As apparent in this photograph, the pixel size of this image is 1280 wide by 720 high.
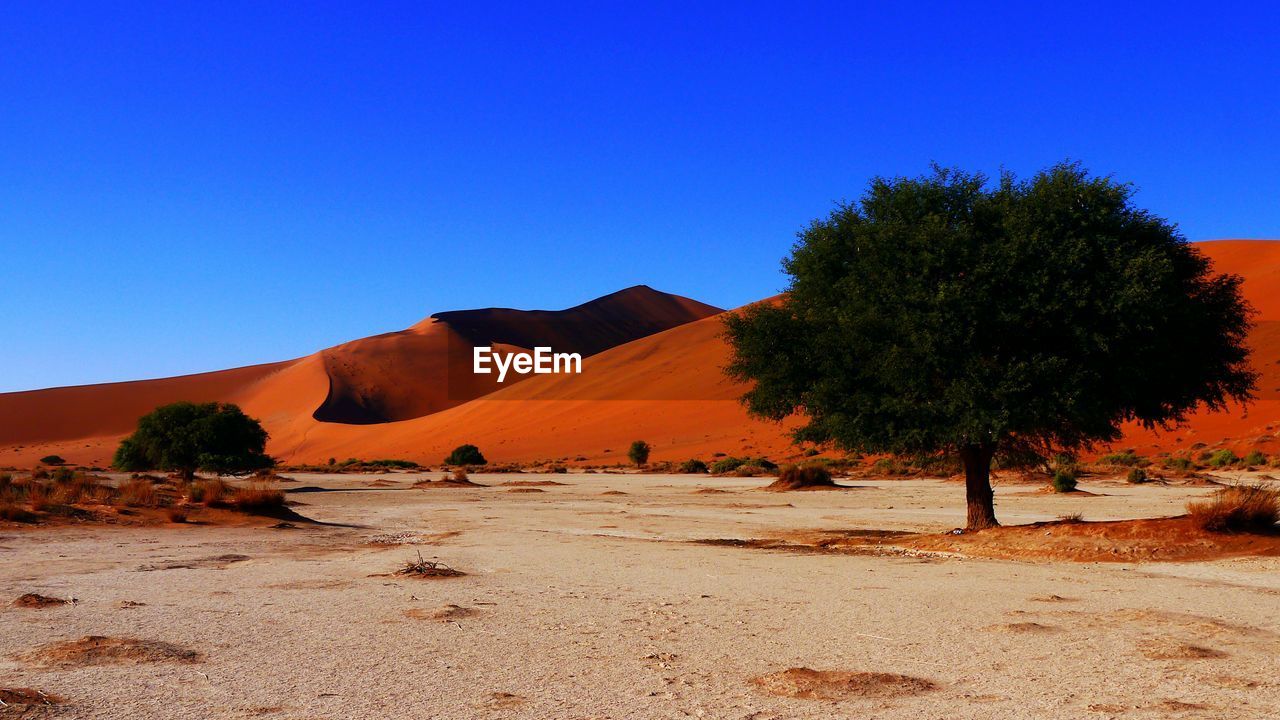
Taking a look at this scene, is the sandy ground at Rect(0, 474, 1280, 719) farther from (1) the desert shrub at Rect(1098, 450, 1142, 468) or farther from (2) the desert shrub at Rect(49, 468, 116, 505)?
(1) the desert shrub at Rect(1098, 450, 1142, 468)

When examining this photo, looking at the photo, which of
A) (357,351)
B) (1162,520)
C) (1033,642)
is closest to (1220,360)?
(1162,520)

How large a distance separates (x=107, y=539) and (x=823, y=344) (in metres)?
13.8

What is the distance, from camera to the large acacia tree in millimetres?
16734

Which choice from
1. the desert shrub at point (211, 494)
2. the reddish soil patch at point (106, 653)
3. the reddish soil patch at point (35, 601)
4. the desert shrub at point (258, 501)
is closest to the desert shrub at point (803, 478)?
the desert shrub at point (258, 501)

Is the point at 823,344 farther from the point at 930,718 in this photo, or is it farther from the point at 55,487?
the point at 55,487

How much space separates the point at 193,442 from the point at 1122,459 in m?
45.0

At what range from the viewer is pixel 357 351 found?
147m

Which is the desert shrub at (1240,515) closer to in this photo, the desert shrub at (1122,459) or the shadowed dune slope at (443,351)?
the desert shrub at (1122,459)

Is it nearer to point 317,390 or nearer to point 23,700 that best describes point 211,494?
point 23,700

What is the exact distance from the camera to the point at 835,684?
707 cm

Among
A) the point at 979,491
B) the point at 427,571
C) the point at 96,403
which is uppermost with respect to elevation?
the point at 96,403

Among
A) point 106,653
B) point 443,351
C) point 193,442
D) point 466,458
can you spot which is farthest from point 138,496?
point 443,351

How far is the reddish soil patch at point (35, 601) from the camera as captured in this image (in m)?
10.1

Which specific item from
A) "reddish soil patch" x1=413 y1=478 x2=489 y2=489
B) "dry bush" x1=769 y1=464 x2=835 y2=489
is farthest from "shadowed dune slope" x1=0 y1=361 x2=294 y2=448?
"dry bush" x1=769 y1=464 x2=835 y2=489
